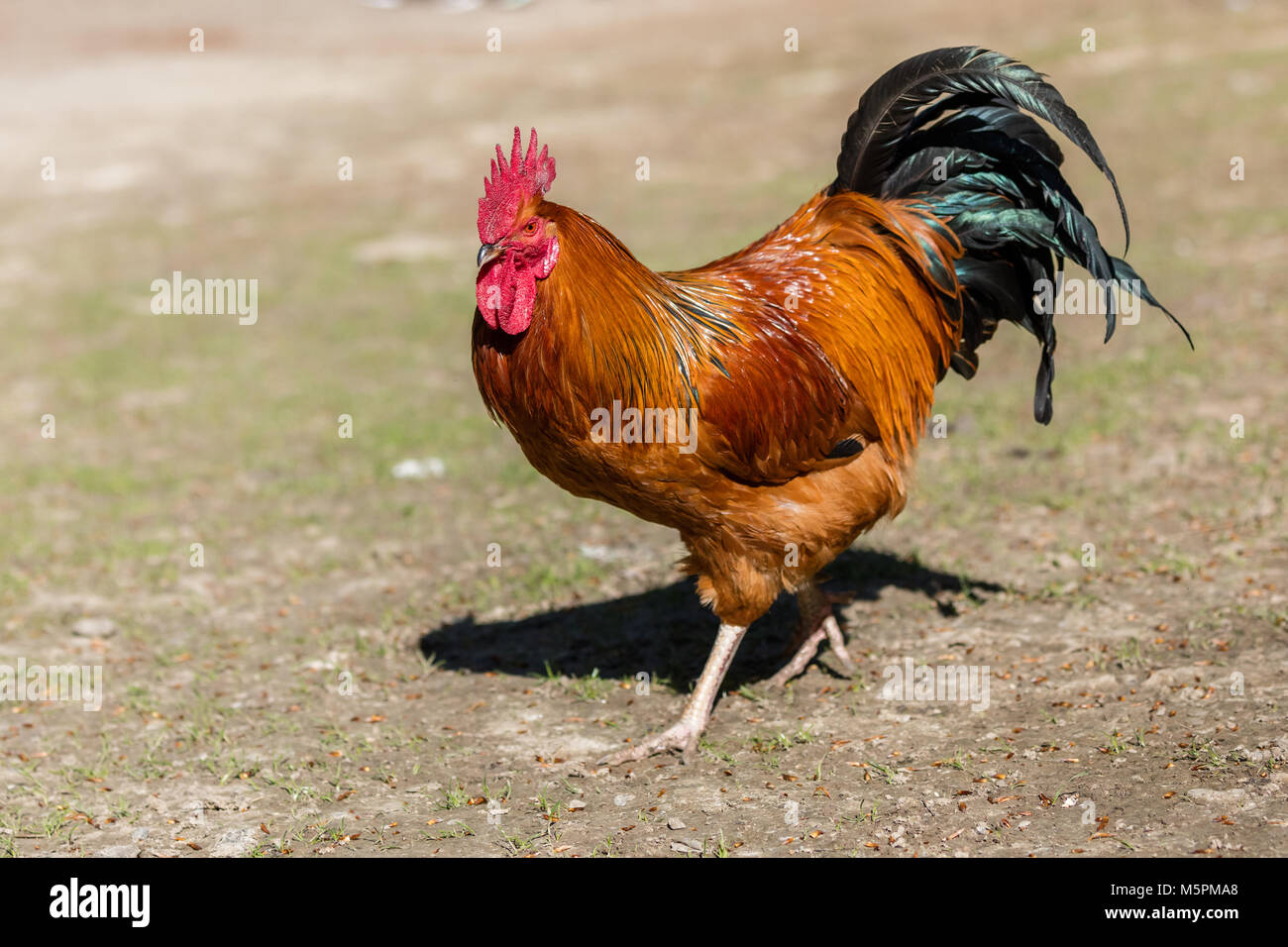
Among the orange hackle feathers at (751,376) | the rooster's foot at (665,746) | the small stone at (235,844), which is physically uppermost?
the orange hackle feathers at (751,376)

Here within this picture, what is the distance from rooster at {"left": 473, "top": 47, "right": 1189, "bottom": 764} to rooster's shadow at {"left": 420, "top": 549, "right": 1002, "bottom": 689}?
0.54 metres

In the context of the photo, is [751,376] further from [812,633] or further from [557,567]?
[557,567]

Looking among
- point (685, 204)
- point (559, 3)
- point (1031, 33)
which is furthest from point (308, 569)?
point (559, 3)

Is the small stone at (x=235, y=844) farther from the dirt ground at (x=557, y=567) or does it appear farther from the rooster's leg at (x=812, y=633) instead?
the rooster's leg at (x=812, y=633)

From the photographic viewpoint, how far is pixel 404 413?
11.0m

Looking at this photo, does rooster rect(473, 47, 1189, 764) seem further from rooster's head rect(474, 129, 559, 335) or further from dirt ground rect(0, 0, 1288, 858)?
dirt ground rect(0, 0, 1288, 858)

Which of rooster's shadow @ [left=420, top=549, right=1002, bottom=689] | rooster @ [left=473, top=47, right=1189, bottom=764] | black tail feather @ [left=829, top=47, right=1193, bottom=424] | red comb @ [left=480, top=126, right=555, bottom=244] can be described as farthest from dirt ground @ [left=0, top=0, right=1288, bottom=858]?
red comb @ [left=480, top=126, right=555, bottom=244]

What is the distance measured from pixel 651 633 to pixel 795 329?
2.19m

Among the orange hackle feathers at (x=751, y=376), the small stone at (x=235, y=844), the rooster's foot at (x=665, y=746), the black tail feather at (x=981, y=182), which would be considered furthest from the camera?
the black tail feather at (x=981, y=182)

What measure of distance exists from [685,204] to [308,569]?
10070mm

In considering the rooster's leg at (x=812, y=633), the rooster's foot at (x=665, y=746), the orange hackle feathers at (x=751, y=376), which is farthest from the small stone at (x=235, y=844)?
the rooster's leg at (x=812, y=633)

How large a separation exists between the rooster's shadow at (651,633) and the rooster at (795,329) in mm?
544

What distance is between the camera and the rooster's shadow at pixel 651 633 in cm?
651

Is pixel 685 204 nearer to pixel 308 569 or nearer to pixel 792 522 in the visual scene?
pixel 308 569
